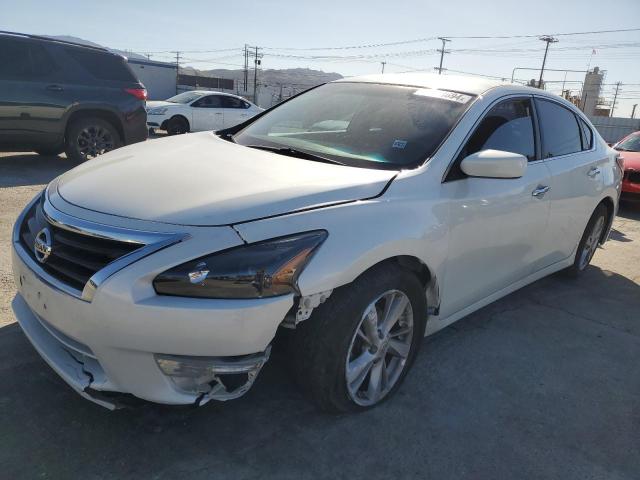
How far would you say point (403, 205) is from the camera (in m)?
2.46

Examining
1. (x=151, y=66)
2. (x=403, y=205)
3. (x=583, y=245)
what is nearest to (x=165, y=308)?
(x=403, y=205)

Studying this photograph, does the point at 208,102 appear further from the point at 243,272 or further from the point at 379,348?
the point at 243,272

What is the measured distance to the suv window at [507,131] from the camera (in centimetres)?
303

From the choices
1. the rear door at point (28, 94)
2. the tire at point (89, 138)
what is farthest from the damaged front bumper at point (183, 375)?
the tire at point (89, 138)

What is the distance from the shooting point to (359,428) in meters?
2.45

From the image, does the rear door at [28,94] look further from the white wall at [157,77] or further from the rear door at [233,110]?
the white wall at [157,77]

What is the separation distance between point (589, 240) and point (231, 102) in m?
12.3

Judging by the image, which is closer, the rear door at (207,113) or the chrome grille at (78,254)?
the chrome grille at (78,254)

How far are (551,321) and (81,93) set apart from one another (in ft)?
23.7

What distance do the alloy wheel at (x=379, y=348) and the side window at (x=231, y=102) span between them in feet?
44.6

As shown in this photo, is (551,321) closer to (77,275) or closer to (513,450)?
(513,450)

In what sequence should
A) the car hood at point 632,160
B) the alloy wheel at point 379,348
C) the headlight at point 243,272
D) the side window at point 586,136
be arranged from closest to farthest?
the headlight at point 243,272, the alloy wheel at point 379,348, the side window at point 586,136, the car hood at point 632,160

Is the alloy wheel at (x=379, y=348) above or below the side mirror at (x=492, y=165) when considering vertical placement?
below

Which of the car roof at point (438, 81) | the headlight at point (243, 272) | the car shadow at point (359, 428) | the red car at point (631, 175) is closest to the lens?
the headlight at point (243, 272)
